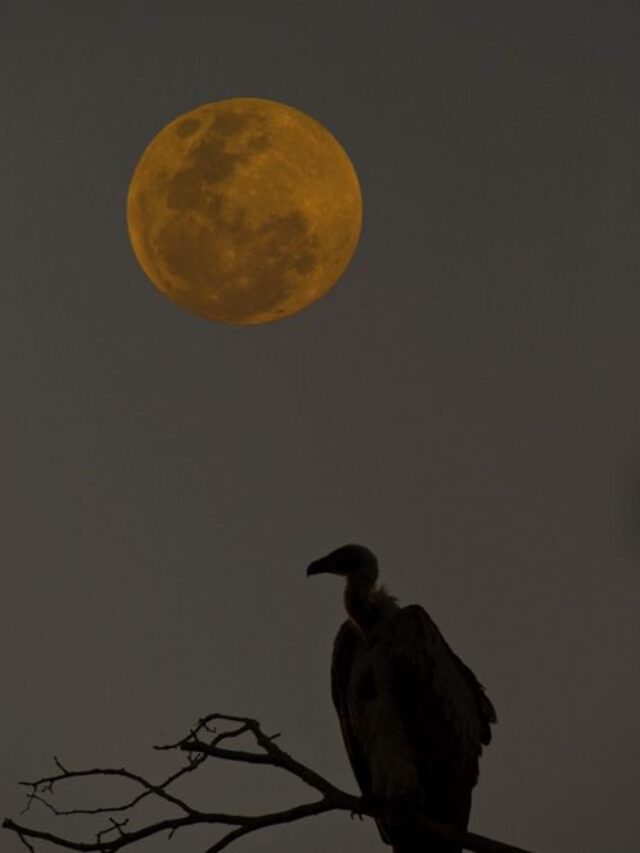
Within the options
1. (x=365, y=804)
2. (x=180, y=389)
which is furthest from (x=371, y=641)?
(x=180, y=389)

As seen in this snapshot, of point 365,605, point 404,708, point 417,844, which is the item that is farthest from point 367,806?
point 365,605

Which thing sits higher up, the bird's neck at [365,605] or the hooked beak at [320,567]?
the hooked beak at [320,567]

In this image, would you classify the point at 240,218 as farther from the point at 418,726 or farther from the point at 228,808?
the point at 228,808

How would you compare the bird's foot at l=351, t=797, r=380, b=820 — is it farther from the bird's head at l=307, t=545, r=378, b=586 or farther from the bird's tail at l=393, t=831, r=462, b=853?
the bird's head at l=307, t=545, r=378, b=586

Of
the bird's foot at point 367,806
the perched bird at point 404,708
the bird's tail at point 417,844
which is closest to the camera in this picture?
the bird's foot at point 367,806

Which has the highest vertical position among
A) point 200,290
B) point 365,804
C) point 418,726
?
point 200,290

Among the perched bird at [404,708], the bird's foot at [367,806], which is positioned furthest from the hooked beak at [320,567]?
the bird's foot at [367,806]

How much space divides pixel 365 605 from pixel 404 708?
0.87 ft

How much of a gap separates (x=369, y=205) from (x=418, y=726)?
10.5ft

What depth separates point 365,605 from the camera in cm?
326

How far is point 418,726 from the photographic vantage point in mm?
3201

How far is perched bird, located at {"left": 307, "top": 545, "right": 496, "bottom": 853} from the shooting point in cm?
316

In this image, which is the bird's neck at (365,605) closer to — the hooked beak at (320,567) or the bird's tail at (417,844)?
the hooked beak at (320,567)

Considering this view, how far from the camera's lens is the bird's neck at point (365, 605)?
10.7 feet
